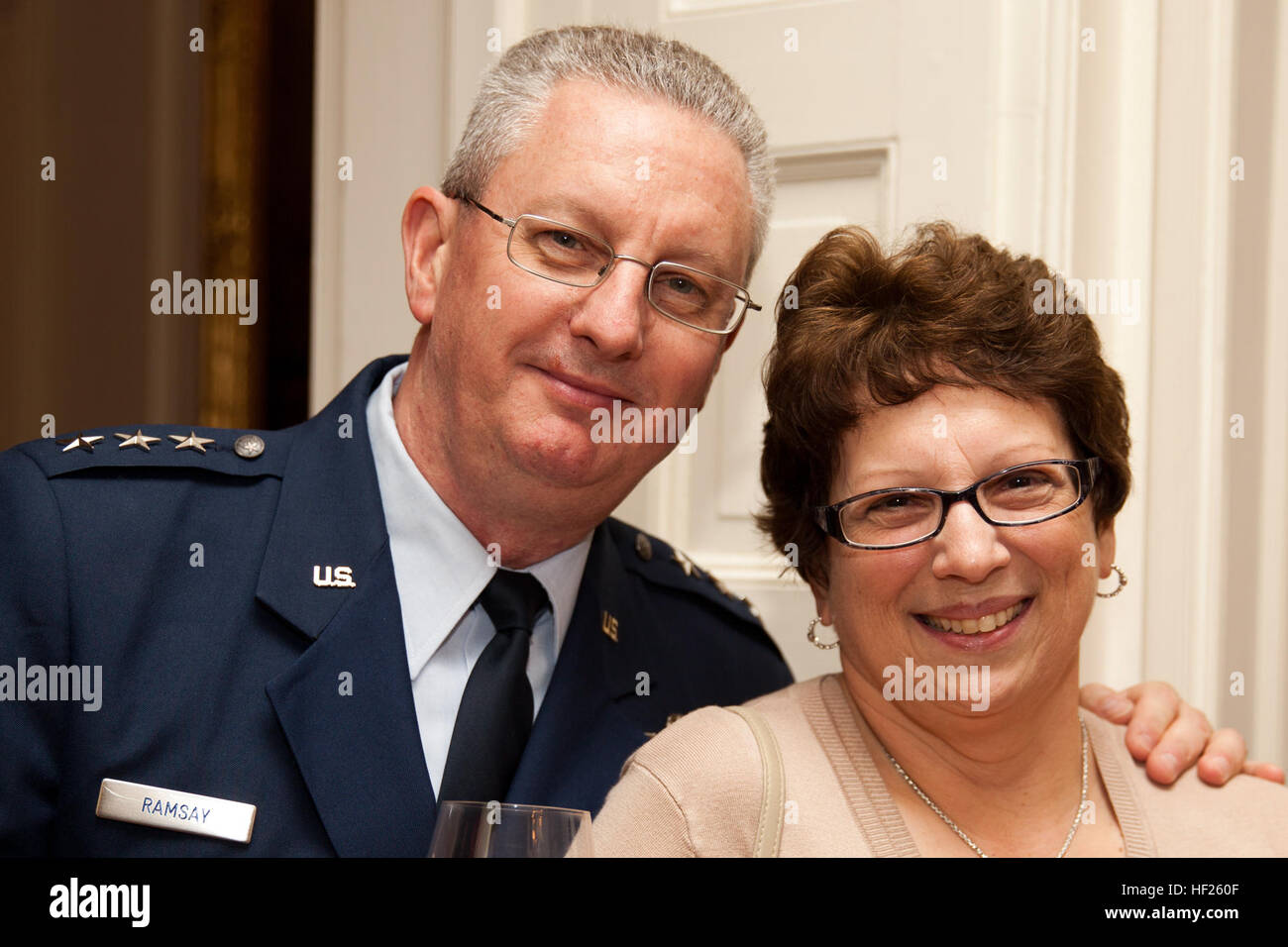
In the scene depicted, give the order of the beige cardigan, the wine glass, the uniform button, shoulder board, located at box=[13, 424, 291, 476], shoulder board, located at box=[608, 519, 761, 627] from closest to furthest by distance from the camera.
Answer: the wine glass < the beige cardigan < shoulder board, located at box=[13, 424, 291, 476] < the uniform button < shoulder board, located at box=[608, 519, 761, 627]

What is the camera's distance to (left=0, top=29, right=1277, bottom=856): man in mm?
1476

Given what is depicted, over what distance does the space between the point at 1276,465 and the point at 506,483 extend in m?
1.19

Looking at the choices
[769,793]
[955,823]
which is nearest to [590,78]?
[769,793]

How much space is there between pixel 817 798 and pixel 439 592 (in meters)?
0.54

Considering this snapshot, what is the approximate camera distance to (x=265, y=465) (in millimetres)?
1696

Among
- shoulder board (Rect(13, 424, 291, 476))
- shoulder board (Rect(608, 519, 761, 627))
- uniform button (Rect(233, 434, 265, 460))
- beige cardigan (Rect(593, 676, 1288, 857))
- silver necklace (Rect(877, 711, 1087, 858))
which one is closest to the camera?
beige cardigan (Rect(593, 676, 1288, 857))

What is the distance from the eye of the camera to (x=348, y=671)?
1540 mm

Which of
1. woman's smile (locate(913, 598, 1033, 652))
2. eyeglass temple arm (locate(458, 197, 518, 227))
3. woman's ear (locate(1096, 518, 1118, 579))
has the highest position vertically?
eyeglass temple arm (locate(458, 197, 518, 227))

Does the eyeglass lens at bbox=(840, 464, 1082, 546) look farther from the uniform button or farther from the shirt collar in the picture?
the uniform button

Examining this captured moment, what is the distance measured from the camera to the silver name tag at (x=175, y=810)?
1.45m

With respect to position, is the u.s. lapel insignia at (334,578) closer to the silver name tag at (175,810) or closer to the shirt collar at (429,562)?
the shirt collar at (429,562)

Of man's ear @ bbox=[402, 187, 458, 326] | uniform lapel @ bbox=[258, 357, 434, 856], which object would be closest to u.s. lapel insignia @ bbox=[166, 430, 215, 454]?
uniform lapel @ bbox=[258, 357, 434, 856]

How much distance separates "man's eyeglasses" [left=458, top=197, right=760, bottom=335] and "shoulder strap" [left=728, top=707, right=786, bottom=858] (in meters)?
Result: 0.53
